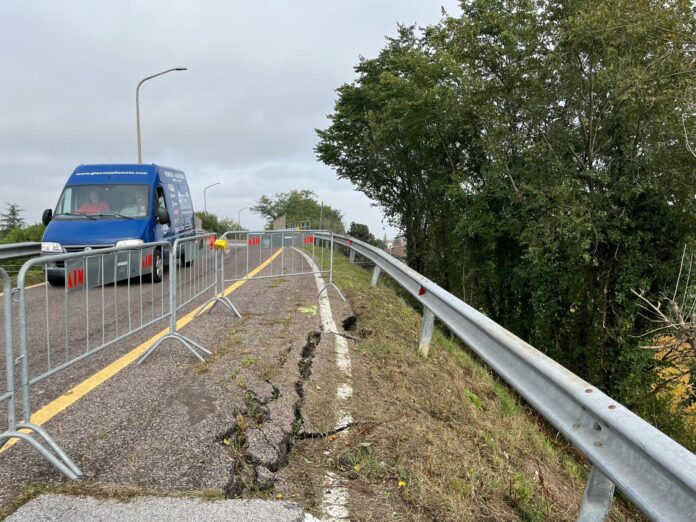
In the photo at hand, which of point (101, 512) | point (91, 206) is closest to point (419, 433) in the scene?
point (101, 512)

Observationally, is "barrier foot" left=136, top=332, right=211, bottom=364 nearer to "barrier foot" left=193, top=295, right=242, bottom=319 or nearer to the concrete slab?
"barrier foot" left=193, top=295, right=242, bottom=319

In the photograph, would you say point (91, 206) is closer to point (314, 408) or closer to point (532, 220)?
point (314, 408)

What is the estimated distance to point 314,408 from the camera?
12.4 ft

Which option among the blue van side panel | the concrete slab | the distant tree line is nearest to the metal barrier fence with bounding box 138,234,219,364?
the concrete slab

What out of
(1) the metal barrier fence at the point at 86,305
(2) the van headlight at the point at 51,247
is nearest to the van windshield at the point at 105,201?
(2) the van headlight at the point at 51,247

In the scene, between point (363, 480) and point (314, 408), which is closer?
point (363, 480)

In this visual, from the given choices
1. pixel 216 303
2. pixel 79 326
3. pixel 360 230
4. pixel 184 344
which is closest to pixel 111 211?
pixel 216 303

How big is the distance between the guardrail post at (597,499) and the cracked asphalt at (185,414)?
1.61 metres

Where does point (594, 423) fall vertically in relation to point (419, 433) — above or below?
above

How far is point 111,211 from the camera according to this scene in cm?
1061

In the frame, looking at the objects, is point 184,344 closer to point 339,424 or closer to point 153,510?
point 339,424

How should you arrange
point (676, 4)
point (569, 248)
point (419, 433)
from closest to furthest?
point (419, 433) < point (676, 4) < point (569, 248)

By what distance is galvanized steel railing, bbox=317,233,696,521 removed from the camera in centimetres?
179

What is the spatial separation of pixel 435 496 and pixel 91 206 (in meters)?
10.3
